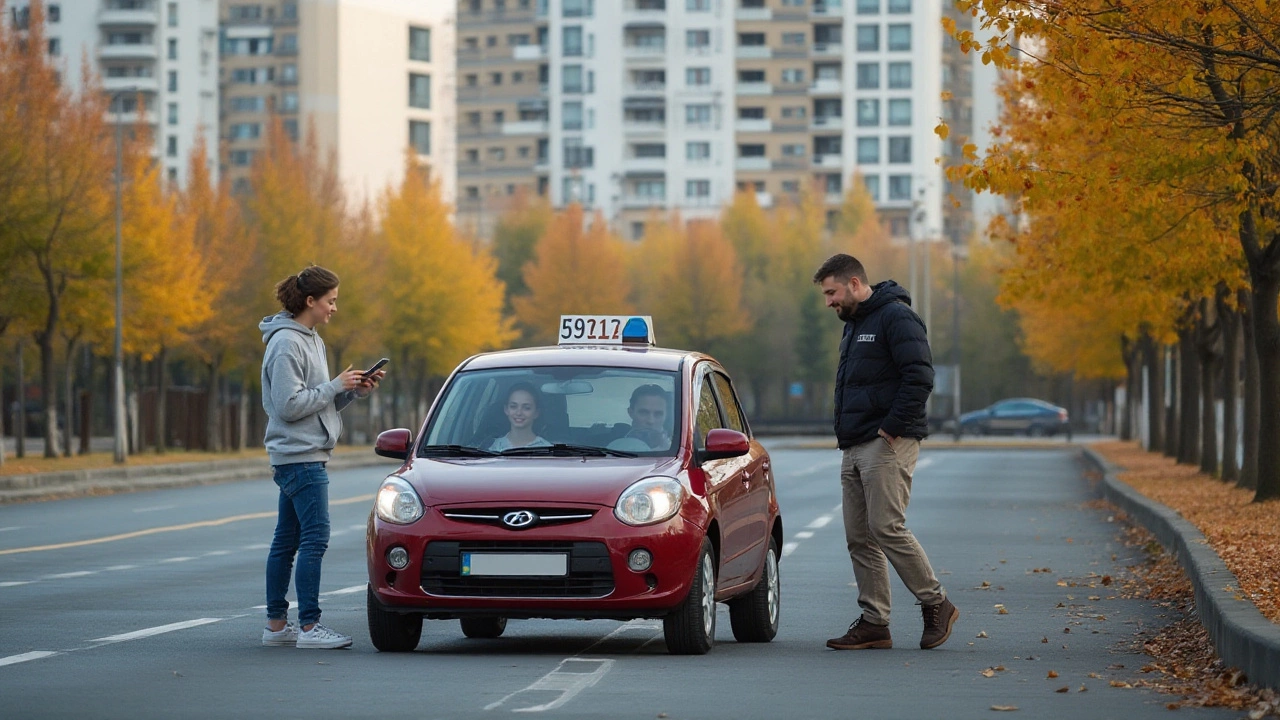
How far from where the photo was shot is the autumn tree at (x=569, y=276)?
335 ft

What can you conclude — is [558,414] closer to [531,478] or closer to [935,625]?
[531,478]

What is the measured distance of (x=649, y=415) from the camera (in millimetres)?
11805

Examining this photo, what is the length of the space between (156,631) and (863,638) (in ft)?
13.4

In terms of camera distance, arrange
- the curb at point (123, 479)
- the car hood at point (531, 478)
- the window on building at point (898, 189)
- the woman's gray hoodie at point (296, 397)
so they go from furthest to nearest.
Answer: the window on building at point (898, 189) → the curb at point (123, 479) → the woman's gray hoodie at point (296, 397) → the car hood at point (531, 478)

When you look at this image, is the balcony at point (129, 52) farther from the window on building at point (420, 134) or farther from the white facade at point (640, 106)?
the white facade at point (640, 106)

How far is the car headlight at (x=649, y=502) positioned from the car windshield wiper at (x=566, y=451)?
0.49 metres

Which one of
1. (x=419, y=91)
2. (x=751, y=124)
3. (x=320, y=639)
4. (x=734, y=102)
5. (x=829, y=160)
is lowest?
(x=320, y=639)

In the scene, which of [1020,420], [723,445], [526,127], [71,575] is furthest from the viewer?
[526,127]

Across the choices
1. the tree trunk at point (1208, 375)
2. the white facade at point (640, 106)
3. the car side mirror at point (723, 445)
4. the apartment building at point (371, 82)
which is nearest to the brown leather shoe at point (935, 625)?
the car side mirror at point (723, 445)

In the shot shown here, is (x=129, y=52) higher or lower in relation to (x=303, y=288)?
higher

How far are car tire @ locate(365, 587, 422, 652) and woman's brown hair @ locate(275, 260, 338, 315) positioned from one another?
1.55m

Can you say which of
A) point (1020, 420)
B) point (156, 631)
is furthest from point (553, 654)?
point (1020, 420)

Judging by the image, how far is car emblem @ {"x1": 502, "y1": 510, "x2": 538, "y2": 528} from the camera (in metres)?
10.9

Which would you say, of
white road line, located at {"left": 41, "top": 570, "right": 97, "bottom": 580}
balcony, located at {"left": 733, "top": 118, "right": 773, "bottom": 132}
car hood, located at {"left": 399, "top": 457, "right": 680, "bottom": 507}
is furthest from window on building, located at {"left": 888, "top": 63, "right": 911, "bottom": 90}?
car hood, located at {"left": 399, "top": 457, "right": 680, "bottom": 507}
